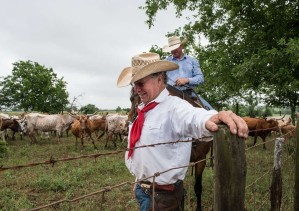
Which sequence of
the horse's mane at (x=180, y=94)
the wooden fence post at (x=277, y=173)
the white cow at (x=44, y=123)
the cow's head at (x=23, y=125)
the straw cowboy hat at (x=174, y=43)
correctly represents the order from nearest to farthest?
the wooden fence post at (x=277, y=173) → the horse's mane at (x=180, y=94) → the straw cowboy hat at (x=174, y=43) → the white cow at (x=44, y=123) → the cow's head at (x=23, y=125)

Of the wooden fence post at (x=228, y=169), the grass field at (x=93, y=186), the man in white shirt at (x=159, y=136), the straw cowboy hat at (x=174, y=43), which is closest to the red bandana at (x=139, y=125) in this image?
the man in white shirt at (x=159, y=136)

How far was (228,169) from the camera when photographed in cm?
160

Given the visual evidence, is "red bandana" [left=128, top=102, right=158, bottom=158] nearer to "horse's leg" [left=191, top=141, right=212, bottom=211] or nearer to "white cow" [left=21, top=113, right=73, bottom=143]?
"horse's leg" [left=191, top=141, right=212, bottom=211]

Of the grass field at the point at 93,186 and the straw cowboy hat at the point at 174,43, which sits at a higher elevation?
the straw cowboy hat at the point at 174,43

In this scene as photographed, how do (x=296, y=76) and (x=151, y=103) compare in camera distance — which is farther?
(x=296, y=76)

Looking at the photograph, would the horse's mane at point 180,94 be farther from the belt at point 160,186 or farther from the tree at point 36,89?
the tree at point 36,89

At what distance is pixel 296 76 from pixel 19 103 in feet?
141

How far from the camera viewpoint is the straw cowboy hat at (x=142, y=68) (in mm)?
2375

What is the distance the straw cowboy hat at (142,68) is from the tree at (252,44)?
5.11 metres

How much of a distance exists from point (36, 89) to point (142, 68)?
44518 mm

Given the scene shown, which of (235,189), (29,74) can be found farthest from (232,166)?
(29,74)

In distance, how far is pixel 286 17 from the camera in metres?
8.88

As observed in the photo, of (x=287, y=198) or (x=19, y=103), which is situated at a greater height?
(x=19, y=103)

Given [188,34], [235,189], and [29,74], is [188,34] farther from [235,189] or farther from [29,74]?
[29,74]
